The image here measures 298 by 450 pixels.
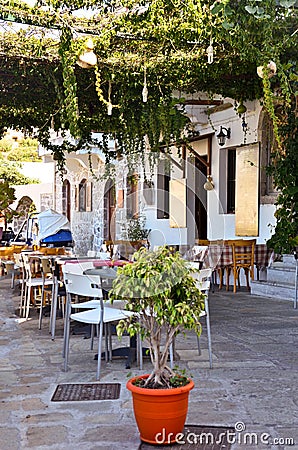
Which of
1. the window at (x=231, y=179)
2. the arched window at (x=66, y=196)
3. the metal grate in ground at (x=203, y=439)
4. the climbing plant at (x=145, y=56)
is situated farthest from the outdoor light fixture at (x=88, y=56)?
the arched window at (x=66, y=196)

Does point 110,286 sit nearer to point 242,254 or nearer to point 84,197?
point 242,254

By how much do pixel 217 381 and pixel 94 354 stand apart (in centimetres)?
127

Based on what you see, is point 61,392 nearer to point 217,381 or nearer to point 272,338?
point 217,381

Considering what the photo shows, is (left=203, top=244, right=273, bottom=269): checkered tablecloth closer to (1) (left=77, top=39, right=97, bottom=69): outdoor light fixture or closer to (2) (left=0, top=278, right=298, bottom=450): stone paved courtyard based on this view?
(2) (left=0, top=278, right=298, bottom=450): stone paved courtyard

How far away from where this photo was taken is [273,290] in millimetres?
8641

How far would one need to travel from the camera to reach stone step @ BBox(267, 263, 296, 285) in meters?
8.52

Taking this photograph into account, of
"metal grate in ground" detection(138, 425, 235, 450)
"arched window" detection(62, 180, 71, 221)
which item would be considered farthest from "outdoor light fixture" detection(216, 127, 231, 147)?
"arched window" detection(62, 180, 71, 221)

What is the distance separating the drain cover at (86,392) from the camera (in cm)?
395

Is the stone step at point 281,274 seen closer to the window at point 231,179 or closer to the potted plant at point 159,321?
the window at point 231,179

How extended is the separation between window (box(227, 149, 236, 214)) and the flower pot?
8.04 m

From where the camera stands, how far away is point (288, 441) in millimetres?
3203

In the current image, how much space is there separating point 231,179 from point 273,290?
3.06m

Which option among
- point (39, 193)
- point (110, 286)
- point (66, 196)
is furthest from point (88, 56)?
point (39, 193)

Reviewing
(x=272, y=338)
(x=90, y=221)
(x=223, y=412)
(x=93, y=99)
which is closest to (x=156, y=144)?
(x=93, y=99)
